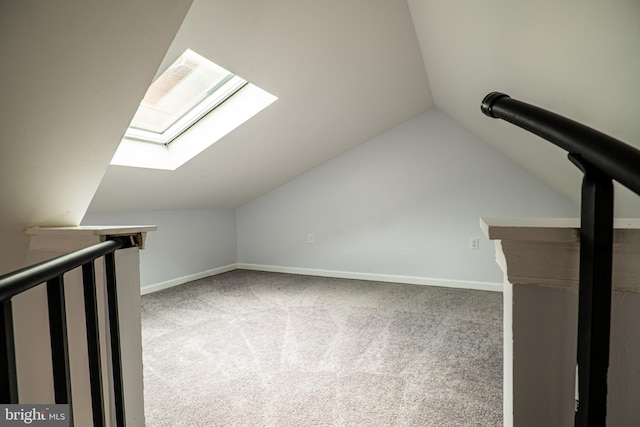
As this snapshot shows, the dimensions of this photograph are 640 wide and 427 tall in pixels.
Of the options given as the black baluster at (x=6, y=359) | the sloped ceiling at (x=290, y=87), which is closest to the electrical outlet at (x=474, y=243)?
the sloped ceiling at (x=290, y=87)

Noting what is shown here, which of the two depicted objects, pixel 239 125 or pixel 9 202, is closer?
pixel 9 202

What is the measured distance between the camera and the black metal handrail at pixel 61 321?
42 centimetres

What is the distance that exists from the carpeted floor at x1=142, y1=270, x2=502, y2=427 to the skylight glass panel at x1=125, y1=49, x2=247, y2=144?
57.5 inches

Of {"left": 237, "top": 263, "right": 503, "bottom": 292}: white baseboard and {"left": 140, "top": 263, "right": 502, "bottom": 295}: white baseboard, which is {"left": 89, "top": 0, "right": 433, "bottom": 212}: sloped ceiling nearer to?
{"left": 140, "top": 263, "right": 502, "bottom": 295}: white baseboard

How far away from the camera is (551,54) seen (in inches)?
46.5

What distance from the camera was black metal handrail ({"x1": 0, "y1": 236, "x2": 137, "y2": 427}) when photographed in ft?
1.38

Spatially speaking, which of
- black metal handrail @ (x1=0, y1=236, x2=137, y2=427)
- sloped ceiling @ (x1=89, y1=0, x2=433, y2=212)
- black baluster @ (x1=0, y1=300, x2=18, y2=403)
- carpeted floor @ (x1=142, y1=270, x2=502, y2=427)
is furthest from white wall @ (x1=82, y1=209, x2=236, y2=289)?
black baluster @ (x1=0, y1=300, x2=18, y2=403)

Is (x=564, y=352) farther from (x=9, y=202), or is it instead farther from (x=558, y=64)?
(x=9, y=202)

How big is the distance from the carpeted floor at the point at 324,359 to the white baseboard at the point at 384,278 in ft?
0.44

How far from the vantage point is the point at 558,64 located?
3.92 feet

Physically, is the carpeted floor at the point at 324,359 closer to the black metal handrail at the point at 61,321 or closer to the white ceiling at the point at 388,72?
the black metal handrail at the point at 61,321

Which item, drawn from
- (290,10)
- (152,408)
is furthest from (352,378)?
(290,10)

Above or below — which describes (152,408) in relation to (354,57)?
below

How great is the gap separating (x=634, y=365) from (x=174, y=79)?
2638 mm
